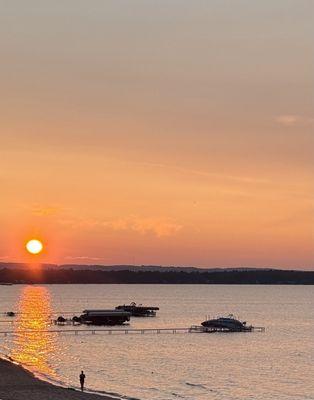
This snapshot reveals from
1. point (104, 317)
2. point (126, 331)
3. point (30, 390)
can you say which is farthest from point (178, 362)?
point (104, 317)

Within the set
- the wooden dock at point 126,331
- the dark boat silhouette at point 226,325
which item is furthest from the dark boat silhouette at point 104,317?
the dark boat silhouette at point 226,325

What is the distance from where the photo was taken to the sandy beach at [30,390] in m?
65.5

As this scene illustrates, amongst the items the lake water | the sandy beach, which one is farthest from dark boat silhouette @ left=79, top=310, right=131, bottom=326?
the sandy beach

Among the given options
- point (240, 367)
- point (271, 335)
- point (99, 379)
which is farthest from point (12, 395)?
point (271, 335)

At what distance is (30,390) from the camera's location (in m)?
70.4

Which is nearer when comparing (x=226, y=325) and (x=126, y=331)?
(x=126, y=331)

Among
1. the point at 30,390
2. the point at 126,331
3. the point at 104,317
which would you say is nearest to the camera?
the point at 30,390

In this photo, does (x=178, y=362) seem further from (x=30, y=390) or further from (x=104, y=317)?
(x=104, y=317)

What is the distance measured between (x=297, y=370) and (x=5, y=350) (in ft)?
150

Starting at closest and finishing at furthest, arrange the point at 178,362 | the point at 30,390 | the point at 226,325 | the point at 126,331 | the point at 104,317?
1. the point at 30,390
2. the point at 178,362
3. the point at 126,331
4. the point at 226,325
5. the point at 104,317

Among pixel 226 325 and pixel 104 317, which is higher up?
pixel 104 317

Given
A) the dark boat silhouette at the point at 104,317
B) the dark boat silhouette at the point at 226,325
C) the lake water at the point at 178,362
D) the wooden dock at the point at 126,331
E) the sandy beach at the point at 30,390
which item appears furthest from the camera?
the dark boat silhouette at the point at 104,317

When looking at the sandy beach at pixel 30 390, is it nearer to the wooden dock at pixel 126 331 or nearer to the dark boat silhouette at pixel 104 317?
the wooden dock at pixel 126 331

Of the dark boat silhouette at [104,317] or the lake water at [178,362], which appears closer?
the lake water at [178,362]
